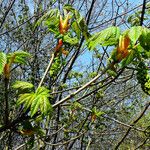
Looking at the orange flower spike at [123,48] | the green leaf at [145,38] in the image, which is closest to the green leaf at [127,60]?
the orange flower spike at [123,48]

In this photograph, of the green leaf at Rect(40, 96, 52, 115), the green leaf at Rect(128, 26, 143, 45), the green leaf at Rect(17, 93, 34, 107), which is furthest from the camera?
the green leaf at Rect(17, 93, 34, 107)

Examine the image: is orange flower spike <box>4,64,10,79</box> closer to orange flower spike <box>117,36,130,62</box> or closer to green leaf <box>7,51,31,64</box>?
green leaf <box>7,51,31,64</box>

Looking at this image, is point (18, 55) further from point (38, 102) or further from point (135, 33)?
point (135, 33)

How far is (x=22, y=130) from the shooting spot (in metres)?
1.98

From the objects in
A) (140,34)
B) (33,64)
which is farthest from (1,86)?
(140,34)

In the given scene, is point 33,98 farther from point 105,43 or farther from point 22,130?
point 105,43

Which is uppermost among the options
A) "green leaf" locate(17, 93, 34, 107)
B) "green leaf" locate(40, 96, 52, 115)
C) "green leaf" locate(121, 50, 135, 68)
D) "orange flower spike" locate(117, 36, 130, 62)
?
"orange flower spike" locate(117, 36, 130, 62)

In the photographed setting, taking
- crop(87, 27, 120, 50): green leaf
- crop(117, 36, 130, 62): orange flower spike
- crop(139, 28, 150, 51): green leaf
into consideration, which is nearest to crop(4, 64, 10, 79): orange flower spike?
crop(87, 27, 120, 50): green leaf

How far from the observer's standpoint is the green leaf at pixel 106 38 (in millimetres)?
1578

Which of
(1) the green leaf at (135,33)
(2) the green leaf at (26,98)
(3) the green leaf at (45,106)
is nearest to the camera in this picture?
(1) the green leaf at (135,33)

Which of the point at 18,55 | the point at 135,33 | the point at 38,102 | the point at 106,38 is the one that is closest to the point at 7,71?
the point at 18,55

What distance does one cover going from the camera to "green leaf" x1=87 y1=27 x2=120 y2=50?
1578mm

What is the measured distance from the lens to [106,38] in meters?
1.58

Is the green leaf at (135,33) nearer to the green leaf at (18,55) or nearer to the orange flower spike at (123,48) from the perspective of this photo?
the orange flower spike at (123,48)
